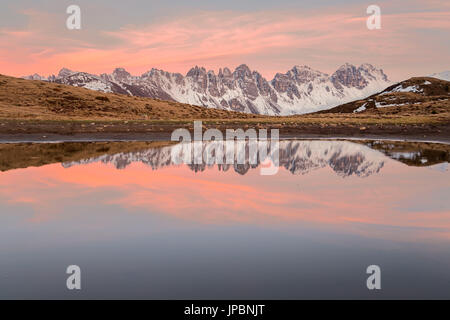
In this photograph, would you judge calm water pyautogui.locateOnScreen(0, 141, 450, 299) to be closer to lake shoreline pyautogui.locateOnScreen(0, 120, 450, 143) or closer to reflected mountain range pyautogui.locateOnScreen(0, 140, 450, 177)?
reflected mountain range pyautogui.locateOnScreen(0, 140, 450, 177)

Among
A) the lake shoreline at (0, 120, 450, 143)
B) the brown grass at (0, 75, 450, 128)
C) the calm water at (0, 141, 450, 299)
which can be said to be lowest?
the calm water at (0, 141, 450, 299)

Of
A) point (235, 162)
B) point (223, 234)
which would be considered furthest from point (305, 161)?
point (223, 234)

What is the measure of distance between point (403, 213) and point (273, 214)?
4692 mm

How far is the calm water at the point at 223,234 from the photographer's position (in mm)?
9680

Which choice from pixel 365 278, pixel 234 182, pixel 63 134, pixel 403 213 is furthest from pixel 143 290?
pixel 63 134

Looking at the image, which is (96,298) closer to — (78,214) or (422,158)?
(78,214)

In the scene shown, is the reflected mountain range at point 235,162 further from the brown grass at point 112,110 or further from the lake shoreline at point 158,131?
the brown grass at point 112,110

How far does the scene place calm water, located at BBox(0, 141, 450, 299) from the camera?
9680mm

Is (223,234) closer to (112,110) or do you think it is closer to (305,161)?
(305,161)

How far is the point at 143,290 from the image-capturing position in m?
9.38

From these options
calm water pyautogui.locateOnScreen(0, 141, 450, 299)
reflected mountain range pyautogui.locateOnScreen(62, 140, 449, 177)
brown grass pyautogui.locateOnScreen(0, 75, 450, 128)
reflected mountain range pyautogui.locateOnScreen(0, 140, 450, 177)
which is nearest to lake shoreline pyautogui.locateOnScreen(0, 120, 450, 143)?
brown grass pyautogui.locateOnScreen(0, 75, 450, 128)

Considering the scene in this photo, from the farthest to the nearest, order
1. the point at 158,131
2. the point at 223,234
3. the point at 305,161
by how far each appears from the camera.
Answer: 1. the point at 158,131
2. the point at 305,161
3. the point at 223,234

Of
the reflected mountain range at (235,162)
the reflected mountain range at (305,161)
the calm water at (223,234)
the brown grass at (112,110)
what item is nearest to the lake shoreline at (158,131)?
the brown grass at (112,110)

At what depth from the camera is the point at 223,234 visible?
Answer: 1342 centimetres
